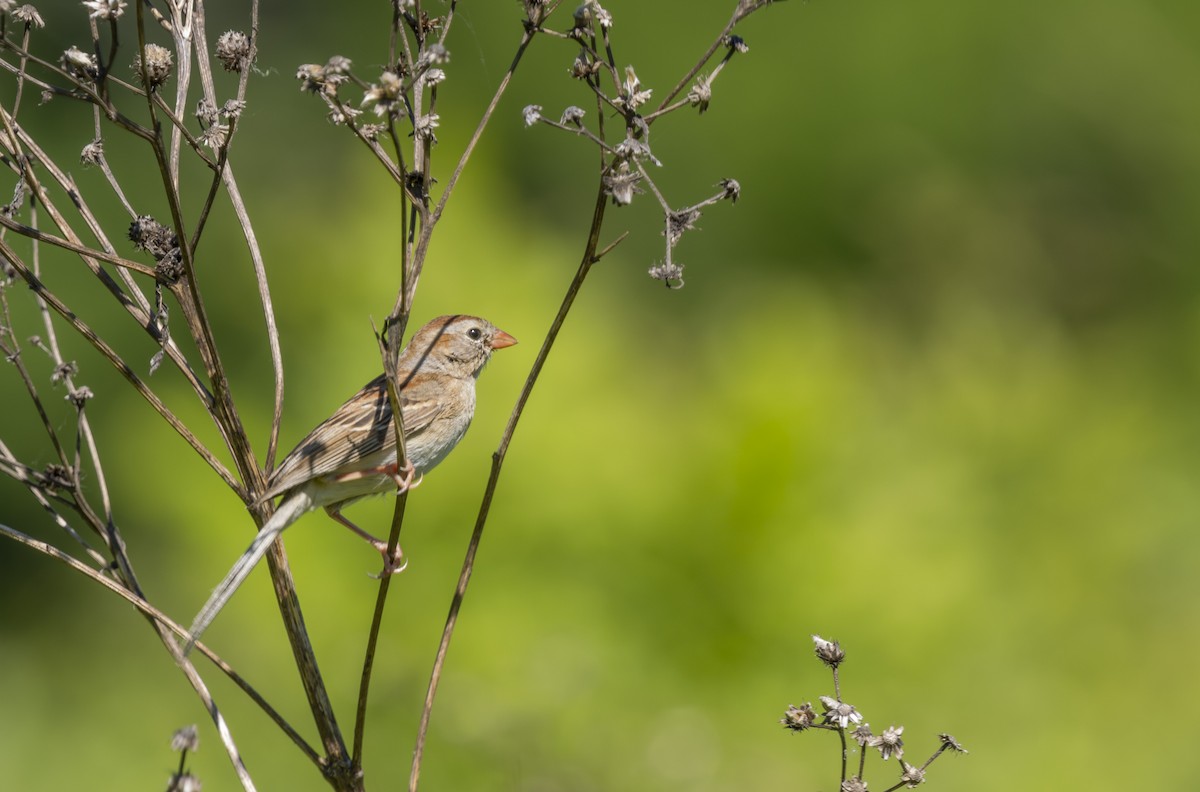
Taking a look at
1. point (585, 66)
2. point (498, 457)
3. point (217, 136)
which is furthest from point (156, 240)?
point (585, 66)

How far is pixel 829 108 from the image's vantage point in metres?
9.62

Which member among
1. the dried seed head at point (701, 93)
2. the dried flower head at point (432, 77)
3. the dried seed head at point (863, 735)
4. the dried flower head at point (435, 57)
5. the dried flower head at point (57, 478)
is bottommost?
the dried seed head at point (863, 735)

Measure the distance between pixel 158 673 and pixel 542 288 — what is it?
10.9 feet

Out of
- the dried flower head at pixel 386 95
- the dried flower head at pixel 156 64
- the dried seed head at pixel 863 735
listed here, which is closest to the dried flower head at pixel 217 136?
the dried flower head at pixel 156 64

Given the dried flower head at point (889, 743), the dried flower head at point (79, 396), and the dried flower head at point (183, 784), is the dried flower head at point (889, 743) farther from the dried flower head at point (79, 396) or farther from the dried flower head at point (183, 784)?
the dried flower head at point (79, 396)

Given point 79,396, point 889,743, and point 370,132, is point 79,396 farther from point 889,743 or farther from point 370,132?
point 889,743

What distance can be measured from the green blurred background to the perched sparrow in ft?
5.56

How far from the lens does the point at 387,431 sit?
3.49 m

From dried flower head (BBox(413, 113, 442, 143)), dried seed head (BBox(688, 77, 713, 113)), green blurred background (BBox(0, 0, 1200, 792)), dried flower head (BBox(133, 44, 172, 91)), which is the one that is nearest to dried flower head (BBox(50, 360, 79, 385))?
dried flower head (BBox(133, 44, 172, 91))

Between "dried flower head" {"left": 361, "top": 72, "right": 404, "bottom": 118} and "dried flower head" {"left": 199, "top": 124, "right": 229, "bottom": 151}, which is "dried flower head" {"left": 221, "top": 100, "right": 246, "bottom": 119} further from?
"dried flower head" {"left": 361, "top": 72, "right": 404, "bottom": 118}

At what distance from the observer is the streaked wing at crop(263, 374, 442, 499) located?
3172 mm

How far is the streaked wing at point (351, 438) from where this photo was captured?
3.17m

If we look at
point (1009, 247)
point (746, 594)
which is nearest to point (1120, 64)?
point (1009, 247)

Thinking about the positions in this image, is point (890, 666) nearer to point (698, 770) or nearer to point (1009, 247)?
point (698, 770)
